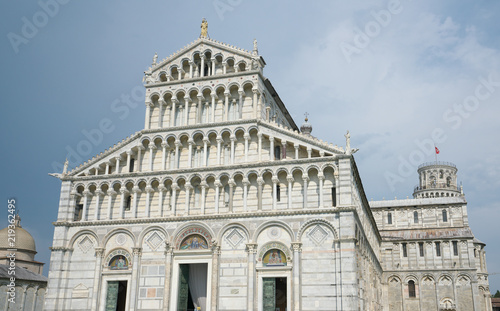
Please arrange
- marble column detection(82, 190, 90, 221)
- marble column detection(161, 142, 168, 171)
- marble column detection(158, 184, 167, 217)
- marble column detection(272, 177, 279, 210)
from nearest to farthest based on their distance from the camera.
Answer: marble column detection(272, 177, 279, 210), marble column detection(158, 184, 167, 217), marble column detection(161, 142, 168, 171), marble column detection(82, 190, 90, 221)

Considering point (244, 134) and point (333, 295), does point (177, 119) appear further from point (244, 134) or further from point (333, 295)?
point (333, 295)

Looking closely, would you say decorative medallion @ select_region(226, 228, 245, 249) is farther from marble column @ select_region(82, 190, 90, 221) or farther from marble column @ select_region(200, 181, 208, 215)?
marble column @ select_region(82, 190, 90, 221)

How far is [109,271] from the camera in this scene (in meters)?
30.9

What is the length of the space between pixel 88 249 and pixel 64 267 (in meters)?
1.86

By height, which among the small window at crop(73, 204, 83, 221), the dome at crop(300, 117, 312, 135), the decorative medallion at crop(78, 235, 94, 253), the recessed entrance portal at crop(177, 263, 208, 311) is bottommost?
the recessed entrance portal at crop(177, 263, 208, 311)

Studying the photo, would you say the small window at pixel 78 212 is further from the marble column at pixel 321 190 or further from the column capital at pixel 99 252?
the marble column at pixel 321 190

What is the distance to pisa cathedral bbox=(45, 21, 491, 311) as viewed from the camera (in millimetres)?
27953

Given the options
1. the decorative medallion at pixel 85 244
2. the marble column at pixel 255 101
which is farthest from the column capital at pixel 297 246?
the decorative medallion at pixel 85 244

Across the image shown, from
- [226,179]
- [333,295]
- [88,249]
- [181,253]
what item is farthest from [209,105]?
[333,295]

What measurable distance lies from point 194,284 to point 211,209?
195 inches

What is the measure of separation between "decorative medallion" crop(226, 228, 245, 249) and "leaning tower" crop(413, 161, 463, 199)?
176ft

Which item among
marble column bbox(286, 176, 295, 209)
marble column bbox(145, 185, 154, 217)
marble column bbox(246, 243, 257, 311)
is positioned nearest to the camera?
marble column bbox(246, 243, 257, 311)

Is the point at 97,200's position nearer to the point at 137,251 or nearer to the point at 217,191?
the point at 137,251

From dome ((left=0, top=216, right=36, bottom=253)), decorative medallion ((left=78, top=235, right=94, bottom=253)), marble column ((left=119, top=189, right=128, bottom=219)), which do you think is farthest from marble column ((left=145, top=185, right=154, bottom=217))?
dome ((left=0, top=216, right=36, bottom=253))
